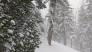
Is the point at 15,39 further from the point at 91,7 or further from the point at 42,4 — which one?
the point at 91,7

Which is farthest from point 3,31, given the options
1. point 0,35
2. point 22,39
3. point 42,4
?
point 42,4

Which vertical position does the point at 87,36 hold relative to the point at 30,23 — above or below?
below

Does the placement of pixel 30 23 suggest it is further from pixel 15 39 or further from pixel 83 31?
pixel 83 31

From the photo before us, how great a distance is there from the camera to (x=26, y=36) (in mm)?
9477

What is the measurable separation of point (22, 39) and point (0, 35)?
2224 millimetres

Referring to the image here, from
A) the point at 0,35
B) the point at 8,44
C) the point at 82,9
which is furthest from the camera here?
the point at 82,9

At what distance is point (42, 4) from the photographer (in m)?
11.9

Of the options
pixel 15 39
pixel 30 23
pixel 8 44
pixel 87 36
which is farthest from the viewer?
Answer: pixel 87 36

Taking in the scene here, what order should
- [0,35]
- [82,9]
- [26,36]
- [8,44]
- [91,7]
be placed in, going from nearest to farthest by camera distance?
[0,35] < [8,44] < [26,36] < [91,7] < [82,9]

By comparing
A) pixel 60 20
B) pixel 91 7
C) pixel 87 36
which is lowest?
pixel 87 36

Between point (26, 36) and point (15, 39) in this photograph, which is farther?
point (26, 36)

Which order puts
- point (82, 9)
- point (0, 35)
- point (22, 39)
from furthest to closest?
point (82, 9)
point (22, 39)
point (0, 35)

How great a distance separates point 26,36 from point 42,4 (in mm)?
3388

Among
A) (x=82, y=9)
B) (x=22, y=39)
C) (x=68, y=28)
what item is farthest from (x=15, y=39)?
(x=82, y=9)
